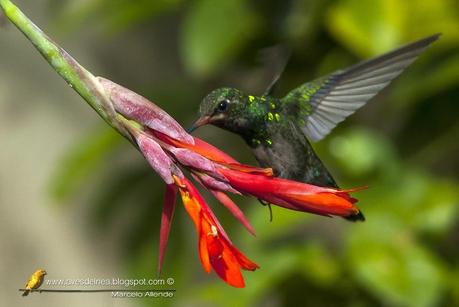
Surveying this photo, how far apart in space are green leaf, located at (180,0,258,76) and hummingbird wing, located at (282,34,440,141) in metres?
0.69

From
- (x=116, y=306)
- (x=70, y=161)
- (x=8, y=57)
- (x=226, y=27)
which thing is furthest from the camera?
(x=8, y=57)

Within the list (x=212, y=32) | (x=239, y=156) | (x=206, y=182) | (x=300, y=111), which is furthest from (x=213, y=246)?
(x=239, y=156)

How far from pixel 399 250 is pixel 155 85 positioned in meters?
0.63

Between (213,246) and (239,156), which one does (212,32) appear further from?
(213,246)

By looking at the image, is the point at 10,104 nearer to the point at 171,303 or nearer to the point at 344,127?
the point at 171,303

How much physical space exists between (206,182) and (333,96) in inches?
13.2

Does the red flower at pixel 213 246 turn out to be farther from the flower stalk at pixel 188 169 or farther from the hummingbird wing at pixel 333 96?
the hummingbird wing at pixel 333 96

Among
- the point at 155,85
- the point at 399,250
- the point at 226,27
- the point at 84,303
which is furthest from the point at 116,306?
the point at 84,303

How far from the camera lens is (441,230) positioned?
1441mm

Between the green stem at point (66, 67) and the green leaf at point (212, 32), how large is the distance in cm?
100

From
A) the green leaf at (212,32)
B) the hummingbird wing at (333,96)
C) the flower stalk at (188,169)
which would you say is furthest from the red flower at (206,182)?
the green leaf at (212,32)

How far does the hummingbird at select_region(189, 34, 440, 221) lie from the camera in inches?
24.4

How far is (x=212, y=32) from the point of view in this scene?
153 cm

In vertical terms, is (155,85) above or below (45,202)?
above
